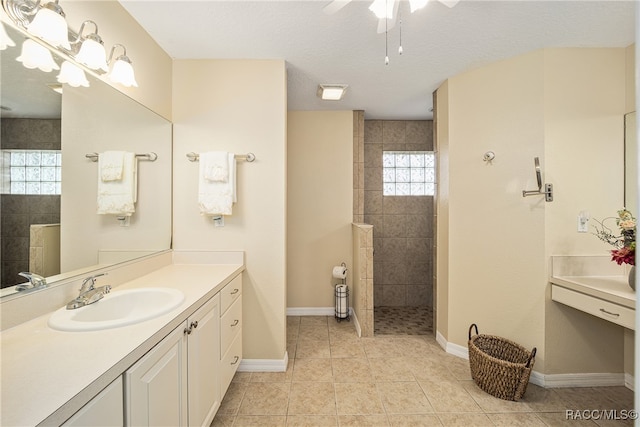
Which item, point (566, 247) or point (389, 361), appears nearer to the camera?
point (566, 247)

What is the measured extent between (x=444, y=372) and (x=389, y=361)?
0.43 metres

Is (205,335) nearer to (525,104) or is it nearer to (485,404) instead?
(485,404)

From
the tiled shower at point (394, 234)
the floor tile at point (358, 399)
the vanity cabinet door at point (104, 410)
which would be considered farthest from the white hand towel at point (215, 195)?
the tiled shower at point (394, 234)

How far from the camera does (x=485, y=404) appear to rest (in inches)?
66.2

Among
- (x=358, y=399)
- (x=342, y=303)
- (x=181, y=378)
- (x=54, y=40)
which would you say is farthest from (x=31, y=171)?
(x=342, y=303)

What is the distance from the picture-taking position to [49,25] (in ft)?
3.35

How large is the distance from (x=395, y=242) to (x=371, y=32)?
98.8 inches

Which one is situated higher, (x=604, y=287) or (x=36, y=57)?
(x=36, y=57)

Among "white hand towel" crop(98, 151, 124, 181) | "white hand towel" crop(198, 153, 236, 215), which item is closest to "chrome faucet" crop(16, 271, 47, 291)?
"white hand towel" crop(98, 151, 124, 181)

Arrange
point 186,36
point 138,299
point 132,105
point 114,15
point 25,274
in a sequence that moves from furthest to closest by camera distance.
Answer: point 186,36
point 132,105
point 114,15
point 138,299
point 25,274

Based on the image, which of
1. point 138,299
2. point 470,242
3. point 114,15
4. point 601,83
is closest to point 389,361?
point 470,242

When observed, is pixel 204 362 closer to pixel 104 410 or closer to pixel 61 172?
pixel 104 410

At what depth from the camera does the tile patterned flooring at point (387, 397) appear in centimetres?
156

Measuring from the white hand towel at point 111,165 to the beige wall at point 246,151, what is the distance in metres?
0.50
